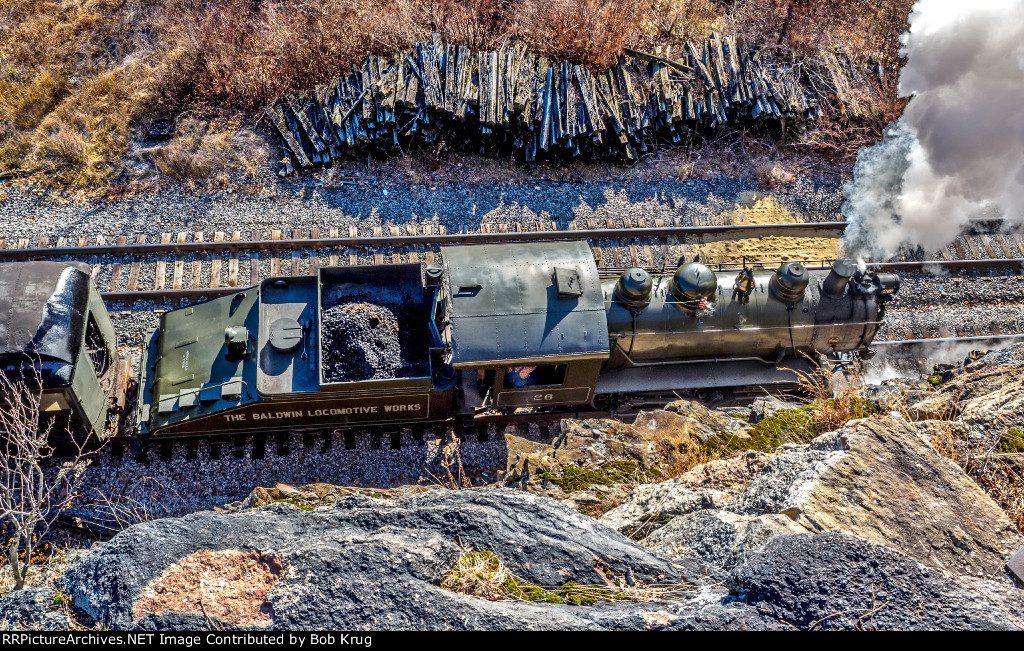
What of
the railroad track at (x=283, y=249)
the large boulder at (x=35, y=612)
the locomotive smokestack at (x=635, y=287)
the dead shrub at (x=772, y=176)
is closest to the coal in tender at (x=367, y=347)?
the locomotive smokestack at (x=635, y=287)

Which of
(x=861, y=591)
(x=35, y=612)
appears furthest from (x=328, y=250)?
(x=861, y=591)

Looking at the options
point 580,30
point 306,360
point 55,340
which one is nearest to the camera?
point 55,340

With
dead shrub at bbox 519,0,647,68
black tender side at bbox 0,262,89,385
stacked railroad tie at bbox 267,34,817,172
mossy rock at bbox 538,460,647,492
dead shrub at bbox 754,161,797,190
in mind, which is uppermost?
dead shrub at bbox 519,0,647,68

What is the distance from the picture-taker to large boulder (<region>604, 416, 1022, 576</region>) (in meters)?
5.86

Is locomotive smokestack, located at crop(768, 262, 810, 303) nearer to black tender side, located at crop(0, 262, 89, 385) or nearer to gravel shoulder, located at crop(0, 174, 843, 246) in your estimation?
gravel shoulder, located at crop(0, 174, 843, 246)

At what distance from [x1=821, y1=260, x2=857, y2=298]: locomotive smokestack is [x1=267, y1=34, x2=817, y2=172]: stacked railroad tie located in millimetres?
5465

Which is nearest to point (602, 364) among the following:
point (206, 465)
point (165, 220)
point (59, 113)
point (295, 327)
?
point (295, 327)

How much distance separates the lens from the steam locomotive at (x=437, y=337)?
31.0 ft

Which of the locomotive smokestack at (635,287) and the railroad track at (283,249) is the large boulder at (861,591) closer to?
the locomotive smokestack at (635,287)

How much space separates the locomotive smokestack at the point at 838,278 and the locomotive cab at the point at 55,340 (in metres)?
10.6

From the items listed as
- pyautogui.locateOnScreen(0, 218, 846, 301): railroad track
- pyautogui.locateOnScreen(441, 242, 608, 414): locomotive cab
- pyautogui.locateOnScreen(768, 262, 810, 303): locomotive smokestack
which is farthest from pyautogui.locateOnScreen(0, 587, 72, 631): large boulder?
pyautogui.locateOnScreen(768, 262, 810, 303): locomotive smokestack

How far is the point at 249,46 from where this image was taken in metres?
16.0

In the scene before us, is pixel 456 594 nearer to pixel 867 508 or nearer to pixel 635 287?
pixel 867 508

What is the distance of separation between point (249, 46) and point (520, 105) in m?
6.43
